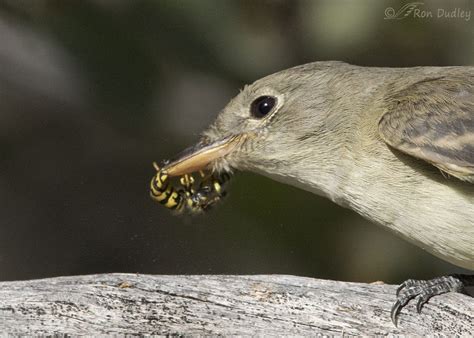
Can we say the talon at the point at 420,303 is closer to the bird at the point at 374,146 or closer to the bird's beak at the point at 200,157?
the bird at the point at 374,146

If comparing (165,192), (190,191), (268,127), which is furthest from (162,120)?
(268,127)

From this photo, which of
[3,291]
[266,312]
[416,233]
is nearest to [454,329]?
[416,233]

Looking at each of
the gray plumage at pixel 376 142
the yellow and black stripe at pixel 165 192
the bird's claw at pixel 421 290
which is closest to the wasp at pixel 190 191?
the yellow and black stripe at pixel 165 192

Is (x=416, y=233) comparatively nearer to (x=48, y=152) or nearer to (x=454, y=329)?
(x=454, y=329)

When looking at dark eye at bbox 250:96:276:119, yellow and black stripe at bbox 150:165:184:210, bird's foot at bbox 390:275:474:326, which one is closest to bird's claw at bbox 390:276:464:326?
bird's foot at bbox 390:275:474:326

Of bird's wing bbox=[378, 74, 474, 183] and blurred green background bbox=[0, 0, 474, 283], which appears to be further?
blurred green background bbox=[0, 0, 474, 283]

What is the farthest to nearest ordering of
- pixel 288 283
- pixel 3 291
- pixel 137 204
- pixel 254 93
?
pixel 137 204 → pixel 254 93 → pixel 288 283 → pixel 3 291

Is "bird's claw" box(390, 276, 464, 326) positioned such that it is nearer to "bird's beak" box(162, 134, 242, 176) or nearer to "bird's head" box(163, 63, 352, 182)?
"bird's head" box(163, 63, 352, 182)
